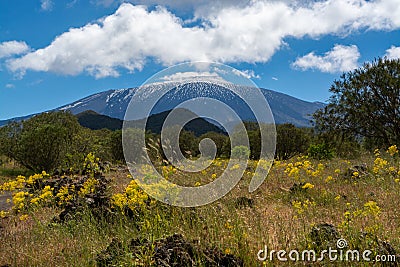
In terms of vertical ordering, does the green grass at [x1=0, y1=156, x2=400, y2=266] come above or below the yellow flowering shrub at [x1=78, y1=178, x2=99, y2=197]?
below

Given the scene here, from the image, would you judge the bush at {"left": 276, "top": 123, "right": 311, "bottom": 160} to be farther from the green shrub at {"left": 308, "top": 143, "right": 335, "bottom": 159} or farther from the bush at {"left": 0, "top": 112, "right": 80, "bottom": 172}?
the bush at {"left": 0, "top": 112, "right": 80, "bottom": 172}

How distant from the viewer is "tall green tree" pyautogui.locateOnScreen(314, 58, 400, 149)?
54.3 ft

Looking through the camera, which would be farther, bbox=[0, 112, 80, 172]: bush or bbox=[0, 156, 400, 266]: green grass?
bbox=[0, 112, 80, 172]: bush

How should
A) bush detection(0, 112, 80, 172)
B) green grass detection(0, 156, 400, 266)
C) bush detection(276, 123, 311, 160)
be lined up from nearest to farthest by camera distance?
1. green grass detection(0, 156, 400, 266)
2. bush detection(0, 112, 80, 172)
3. bush detection(276, 123, 311, 160)

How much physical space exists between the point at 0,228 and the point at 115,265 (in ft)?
13.5

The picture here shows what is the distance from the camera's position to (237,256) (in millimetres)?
3627

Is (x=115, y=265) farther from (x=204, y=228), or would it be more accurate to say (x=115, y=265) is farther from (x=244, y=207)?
(x=244, y=207)

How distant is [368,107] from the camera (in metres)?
17.0

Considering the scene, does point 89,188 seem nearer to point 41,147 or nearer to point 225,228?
point 225,228

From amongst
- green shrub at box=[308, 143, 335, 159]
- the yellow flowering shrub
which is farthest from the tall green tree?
the yellow flowering shrub

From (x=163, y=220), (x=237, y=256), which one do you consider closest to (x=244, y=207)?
(x=163, y=220)

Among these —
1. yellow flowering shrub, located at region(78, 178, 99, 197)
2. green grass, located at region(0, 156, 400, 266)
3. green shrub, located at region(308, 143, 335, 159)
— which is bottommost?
green grass, located at region(0, 156, 400, 266)

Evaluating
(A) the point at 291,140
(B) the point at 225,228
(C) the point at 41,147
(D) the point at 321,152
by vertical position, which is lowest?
(B) the point at 225,228

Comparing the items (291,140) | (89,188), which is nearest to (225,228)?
(89,188)
